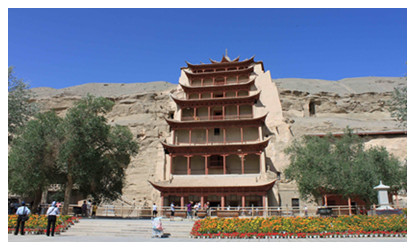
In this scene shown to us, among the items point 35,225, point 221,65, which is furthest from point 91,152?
point 221,65

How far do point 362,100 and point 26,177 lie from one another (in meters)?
52.5

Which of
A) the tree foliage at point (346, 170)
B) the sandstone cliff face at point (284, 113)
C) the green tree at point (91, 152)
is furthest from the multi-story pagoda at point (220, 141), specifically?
the green tree at point (91, 152)

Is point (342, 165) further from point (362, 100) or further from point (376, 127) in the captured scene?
point (362, 100)

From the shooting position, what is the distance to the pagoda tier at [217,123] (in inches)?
1315

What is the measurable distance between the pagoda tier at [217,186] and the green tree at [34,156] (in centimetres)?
891

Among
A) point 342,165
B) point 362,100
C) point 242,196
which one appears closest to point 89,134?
point 242,196

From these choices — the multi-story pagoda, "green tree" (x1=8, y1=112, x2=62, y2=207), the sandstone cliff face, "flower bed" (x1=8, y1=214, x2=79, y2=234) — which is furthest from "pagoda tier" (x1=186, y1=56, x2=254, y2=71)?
"flower bed" (x1=8, y1=214, x2=79, y2=234)

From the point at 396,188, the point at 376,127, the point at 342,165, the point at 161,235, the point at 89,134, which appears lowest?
the point at 161,235

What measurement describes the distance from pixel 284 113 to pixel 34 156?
3522 centimetres

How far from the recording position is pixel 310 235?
1343cm

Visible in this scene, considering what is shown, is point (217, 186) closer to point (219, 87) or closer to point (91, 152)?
point (91, 152)

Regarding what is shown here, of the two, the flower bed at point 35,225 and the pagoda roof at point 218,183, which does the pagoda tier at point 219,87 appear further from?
the flower bed at point 35,225

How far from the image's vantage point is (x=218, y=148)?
31891mm

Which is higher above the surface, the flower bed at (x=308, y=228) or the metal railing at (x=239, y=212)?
the flower bed at (x=308, y=228)
